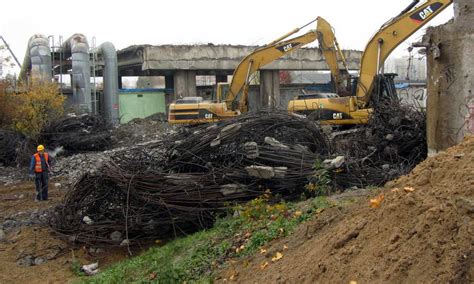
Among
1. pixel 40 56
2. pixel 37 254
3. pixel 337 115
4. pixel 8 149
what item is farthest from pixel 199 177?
pixel 40 56

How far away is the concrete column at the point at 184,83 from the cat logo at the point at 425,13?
69.5 feet

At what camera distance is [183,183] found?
27.8 ft

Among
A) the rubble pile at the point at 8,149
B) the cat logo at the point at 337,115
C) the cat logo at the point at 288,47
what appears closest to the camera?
the cat logo at the point at 337,115

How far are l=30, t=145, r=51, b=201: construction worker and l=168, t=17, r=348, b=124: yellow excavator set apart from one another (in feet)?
15.5

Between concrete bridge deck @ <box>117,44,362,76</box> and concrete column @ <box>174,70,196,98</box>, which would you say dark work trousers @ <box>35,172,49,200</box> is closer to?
concrete bridge deck @ <box>117,44,362,76</box>

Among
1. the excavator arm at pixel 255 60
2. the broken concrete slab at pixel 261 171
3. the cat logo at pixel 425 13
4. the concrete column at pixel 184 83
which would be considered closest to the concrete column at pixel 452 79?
the broken concrete slab at pixel 261 171

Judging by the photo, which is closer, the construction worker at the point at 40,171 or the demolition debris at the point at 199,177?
the demolition debris at the point at 199,177

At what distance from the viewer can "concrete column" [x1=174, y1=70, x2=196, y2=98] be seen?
3256 cm

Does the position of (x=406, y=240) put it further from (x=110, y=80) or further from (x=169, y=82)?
(x=169, y=82)

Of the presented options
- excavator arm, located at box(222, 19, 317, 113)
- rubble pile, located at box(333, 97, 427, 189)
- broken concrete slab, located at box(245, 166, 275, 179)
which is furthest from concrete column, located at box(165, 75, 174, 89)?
broken concrete slab, located at box(245, 166, 275, 179)

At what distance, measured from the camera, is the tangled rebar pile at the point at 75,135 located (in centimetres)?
1983

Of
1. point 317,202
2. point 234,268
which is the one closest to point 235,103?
point 317,202

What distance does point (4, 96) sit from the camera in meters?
22.1

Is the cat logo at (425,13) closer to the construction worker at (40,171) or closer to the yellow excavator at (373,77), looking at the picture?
the yellow excavator at (373,77)
